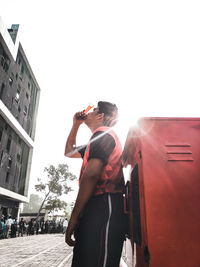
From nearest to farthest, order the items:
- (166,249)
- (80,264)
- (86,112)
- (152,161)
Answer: (80,264) < (166,249) < (152,161) < (86,112)

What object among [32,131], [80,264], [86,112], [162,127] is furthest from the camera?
[32,131]

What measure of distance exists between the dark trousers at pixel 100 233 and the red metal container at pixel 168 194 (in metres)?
0.23

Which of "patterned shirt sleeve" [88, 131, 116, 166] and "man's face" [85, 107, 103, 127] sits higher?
"man's face" [85, 107, 103, 127]

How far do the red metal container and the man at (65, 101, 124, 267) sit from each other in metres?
0.22

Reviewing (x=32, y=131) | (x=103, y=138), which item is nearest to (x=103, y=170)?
(x=103, y=138)

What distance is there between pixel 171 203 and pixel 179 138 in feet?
1.76

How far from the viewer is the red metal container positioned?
4.58 feet

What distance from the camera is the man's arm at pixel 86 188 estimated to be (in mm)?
1277

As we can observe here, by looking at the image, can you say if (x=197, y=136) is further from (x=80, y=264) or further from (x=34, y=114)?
(x=34, y=114)

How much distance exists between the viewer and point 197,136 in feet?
5.53

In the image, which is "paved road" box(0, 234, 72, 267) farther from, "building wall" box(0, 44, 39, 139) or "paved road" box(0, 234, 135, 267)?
"building wall" box(0, 44, 39, 139)

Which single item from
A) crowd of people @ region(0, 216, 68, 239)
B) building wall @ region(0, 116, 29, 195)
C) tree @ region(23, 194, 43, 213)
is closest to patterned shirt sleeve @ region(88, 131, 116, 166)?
crowd of people @ region(0, 216, 68, 239)

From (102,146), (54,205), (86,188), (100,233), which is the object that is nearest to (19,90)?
(54,205)

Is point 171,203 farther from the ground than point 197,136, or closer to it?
closer to it
